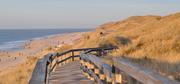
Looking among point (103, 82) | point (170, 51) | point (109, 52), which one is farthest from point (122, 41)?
point (103, 82)

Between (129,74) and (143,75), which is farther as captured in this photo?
(129,74)

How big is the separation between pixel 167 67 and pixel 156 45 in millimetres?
8404

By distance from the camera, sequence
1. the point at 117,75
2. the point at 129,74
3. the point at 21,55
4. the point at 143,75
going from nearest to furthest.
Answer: the point at 143,75 < the point at 129,74 < the point at 117,75 < the point at 21,55

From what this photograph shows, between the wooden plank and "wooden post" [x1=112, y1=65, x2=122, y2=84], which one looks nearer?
the wooden plank

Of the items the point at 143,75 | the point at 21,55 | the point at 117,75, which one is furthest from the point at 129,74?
the point at 21,55

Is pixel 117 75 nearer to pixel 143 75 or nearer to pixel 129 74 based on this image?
pixel 129 74

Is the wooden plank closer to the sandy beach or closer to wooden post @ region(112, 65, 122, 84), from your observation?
wooden post @ region(112, 65, 122, 84)

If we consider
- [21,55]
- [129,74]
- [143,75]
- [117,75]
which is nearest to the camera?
[143,75]

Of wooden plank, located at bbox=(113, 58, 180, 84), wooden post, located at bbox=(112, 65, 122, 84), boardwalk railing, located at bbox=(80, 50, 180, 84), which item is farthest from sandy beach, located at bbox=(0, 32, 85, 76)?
wooden plank, located at bbox=(113, 58, 180, 84)

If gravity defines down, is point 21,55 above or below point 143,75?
below

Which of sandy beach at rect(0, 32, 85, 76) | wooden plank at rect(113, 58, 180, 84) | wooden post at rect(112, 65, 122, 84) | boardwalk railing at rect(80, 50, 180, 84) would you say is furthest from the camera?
sandy beach at rect(0, 32, 85, 76)

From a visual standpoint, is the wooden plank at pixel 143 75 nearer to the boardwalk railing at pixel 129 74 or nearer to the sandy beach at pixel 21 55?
the boardwalk railing at pixel 129 74

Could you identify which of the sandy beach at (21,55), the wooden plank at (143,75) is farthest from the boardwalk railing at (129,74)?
the sandy beach at (21,55)

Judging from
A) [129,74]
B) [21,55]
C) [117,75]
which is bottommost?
[21,55]
